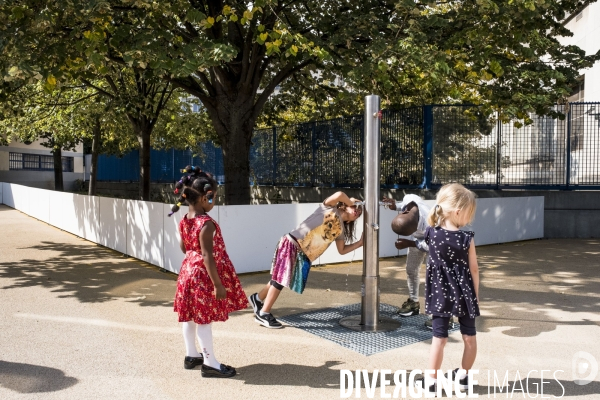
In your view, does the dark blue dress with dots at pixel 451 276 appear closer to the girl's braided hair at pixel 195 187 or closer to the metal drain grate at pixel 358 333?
the metal drain grate at pixel 358 333

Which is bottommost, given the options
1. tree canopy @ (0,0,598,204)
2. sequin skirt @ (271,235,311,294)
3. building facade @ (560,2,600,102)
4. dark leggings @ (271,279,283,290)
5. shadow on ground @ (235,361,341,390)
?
shadow on ground @ (235,361,341,390)

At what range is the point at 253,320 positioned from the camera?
234 inches

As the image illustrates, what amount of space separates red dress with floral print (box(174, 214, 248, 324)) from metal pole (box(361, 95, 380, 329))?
1766mm

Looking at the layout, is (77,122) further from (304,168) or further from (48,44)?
(48,44)

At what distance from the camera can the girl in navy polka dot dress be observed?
3.94m

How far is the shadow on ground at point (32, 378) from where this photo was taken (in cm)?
406

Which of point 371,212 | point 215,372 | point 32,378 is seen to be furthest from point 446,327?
point 32,378

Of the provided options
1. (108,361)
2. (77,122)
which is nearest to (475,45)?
(108,361)

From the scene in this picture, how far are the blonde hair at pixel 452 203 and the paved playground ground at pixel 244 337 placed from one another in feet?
4.20

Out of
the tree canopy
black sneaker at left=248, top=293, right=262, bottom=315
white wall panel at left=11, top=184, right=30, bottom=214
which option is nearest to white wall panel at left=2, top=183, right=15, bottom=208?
white wall panel at left=11, top=184, right=30, bottom=214

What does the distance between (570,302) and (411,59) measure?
3.92m

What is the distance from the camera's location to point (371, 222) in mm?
5656

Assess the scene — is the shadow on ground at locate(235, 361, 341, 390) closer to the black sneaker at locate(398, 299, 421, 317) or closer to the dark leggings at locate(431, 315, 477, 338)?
the dark leggings at locate(431, 315, 477, 338)

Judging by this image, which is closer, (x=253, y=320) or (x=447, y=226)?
(x=447, y=226)
